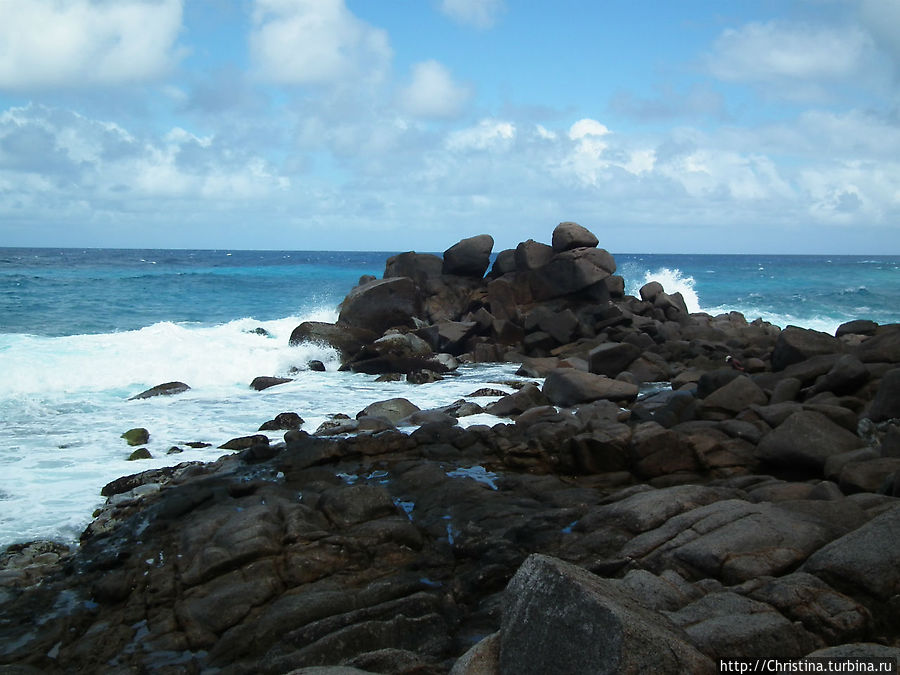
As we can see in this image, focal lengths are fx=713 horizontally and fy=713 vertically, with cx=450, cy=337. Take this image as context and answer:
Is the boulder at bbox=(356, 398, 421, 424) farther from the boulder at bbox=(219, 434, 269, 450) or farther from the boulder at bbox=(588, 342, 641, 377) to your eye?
the boulder at bbox=(588, 342, 641, 377)

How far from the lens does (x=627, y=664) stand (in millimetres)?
3449

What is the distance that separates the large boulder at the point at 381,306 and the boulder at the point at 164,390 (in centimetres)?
765

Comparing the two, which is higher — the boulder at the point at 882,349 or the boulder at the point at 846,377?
the boulder at the point at 882,349

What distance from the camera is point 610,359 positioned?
19.0 meters

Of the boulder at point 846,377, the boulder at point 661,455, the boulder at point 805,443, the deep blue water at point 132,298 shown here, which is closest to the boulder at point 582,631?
the boulder at point 661,455

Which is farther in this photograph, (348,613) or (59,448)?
(59,448)

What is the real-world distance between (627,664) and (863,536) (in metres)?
3.28

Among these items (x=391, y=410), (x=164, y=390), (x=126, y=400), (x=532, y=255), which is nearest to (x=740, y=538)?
(x=391, y=410)

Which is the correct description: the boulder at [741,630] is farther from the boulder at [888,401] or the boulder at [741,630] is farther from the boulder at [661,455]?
the boulder at [888,401]

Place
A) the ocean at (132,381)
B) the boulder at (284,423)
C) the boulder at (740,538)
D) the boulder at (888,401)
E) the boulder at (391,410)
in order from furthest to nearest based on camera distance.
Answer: the boulder at (391,410), the boulder at (284,423), the ocean at (132,381), the boulder at (888,401), the boulder at (740,538)

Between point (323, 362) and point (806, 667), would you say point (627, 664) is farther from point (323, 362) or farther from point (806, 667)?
→ point (323, 362)

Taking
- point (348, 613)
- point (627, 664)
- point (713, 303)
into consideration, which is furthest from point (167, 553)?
point (713, 303)

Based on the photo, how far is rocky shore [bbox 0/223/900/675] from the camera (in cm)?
443

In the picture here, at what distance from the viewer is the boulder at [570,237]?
1059 inches
